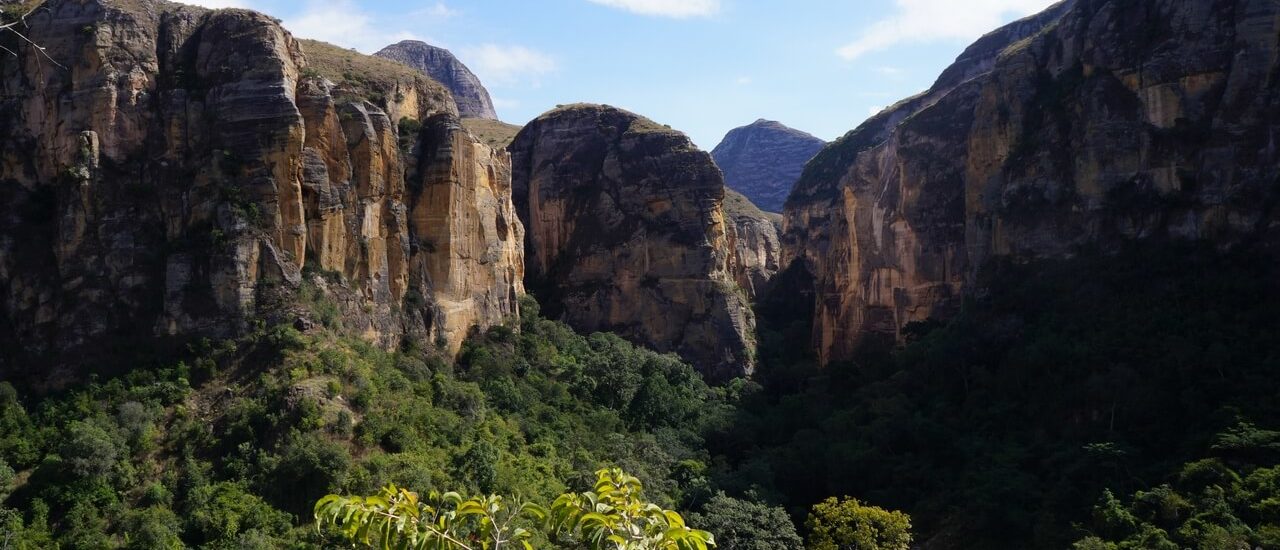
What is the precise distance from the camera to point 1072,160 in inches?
1668

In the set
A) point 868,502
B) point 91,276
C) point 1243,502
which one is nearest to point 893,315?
point 868,502

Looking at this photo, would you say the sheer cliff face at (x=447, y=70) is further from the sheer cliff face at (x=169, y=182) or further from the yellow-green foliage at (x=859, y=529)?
the yellow-green foliage at (x=859, y=529)

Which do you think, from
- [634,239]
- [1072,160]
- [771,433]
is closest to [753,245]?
[634,239]

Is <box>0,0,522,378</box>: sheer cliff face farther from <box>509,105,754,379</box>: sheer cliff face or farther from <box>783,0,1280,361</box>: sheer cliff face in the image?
<box>783,0,1280,361</box>: sheer cliff face

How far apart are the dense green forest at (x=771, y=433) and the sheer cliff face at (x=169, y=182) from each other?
2.04 m

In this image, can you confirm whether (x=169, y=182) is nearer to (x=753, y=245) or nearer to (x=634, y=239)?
(x=634, y=239)

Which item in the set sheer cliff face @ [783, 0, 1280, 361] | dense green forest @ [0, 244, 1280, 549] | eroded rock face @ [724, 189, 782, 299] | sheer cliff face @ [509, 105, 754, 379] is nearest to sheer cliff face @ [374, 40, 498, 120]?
eroded rock face @ [724, 189, 782, 299]

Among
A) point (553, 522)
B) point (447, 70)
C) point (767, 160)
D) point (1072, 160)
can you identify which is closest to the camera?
point (553, 522)

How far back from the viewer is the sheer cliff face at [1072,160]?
1439 inches

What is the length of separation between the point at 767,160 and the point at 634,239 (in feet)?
315

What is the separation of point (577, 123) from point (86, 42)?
35.4 meters

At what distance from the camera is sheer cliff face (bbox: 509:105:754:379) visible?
56.7 m

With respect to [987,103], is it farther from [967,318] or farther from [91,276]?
[91,276]

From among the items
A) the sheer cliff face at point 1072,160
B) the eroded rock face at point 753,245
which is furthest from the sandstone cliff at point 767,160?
the sheer cliff face at point 1072,160
